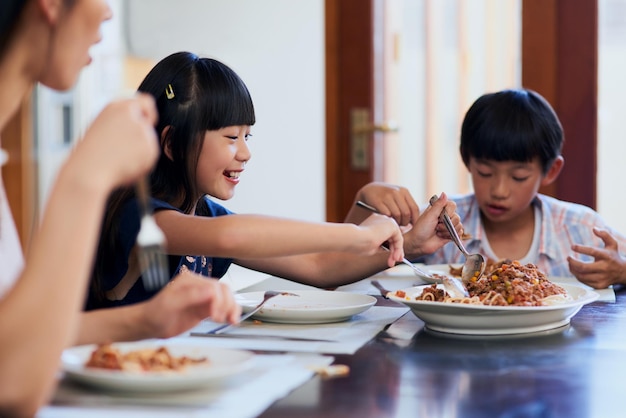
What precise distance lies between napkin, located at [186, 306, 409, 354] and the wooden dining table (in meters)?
0.03

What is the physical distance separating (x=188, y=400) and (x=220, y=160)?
34.3 inches

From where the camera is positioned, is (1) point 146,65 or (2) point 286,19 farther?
(1) point 146,65

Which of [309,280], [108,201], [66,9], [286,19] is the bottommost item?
[309,280]

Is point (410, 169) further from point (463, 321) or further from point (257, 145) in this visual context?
point (463, 321)

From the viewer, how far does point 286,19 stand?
339cm

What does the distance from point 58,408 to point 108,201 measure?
29.3 inches

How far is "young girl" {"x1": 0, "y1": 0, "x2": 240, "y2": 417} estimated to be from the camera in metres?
0.78

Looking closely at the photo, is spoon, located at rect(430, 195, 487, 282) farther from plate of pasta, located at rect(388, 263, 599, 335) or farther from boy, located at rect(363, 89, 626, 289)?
boy, located at rect(363, 89, 626, 289)

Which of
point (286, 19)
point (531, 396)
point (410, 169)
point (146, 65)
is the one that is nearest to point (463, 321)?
point (531, 396)

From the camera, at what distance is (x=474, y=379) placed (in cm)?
100

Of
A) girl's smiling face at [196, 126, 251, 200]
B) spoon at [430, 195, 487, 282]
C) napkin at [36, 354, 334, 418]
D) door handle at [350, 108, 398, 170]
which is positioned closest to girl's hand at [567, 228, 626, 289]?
spoon at [430, 195, 487, 282]

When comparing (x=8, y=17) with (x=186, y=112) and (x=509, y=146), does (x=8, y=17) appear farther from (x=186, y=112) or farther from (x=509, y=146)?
(x=509, y=146)

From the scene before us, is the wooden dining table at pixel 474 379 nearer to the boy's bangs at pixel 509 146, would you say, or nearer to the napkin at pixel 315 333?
the napkin at pixel 315 333

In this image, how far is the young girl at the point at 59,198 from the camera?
78 centimetres
